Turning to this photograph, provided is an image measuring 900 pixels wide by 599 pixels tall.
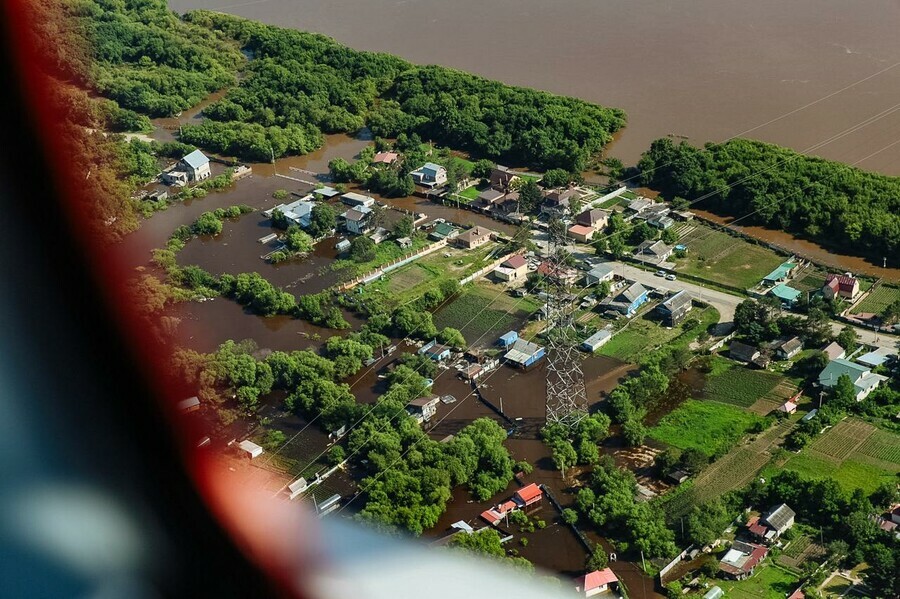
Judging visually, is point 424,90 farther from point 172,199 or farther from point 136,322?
point 136,322

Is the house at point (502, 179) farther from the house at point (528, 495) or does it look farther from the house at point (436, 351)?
the house at point (528, 495)

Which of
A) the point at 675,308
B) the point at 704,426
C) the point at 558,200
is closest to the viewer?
the point at 704,426

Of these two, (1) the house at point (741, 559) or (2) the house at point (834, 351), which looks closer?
(1) the house at point (741, 559)

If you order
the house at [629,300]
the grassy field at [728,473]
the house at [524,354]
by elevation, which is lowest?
the grassy field at [728,473]

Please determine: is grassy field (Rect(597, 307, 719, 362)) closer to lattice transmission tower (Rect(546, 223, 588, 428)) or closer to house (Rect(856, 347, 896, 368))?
lattice transmission tower (Rect(546, 223, 588, 428))

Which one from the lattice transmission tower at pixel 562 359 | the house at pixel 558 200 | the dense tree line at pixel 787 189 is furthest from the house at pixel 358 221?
the dense tree line at pixel 787 189

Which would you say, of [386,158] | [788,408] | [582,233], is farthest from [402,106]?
[788,408]

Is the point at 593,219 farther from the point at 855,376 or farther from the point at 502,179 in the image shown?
the point at 855,376
